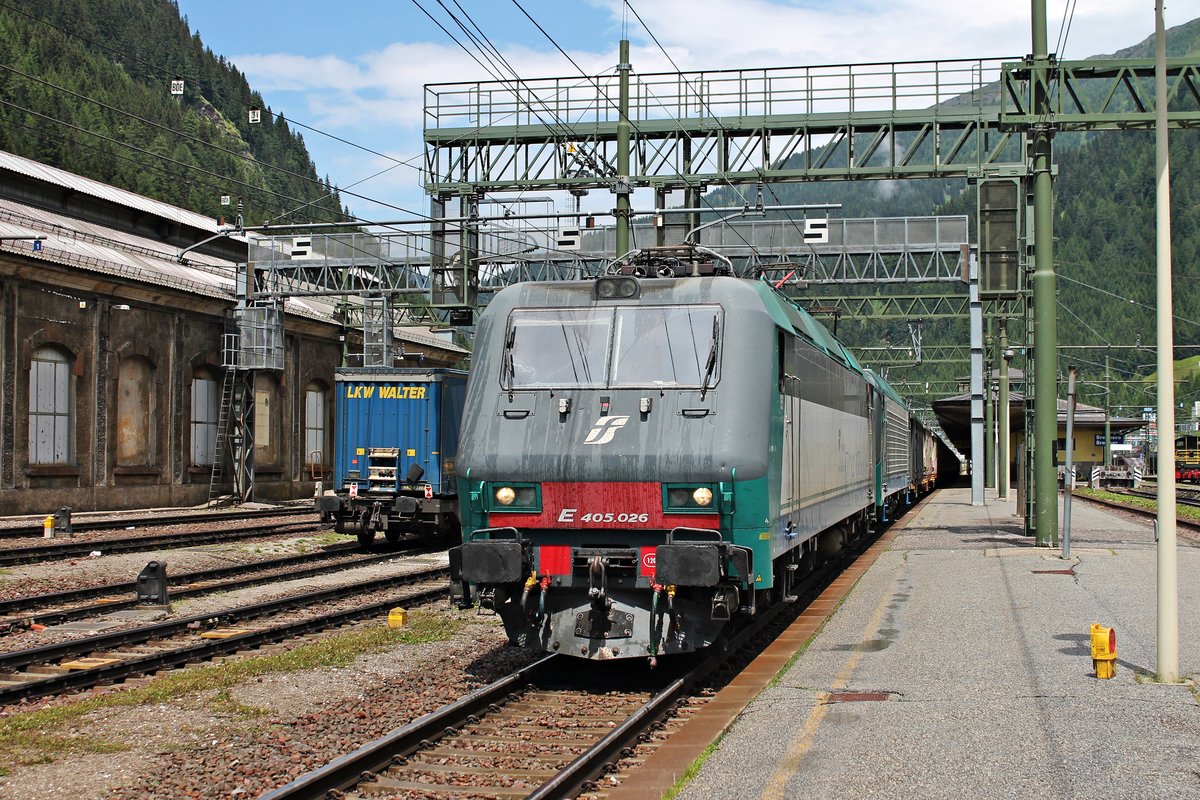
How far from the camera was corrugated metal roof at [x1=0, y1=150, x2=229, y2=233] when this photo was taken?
45.8 m

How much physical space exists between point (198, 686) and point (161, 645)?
2443 millimetres

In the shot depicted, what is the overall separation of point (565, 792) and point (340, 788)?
1.26m

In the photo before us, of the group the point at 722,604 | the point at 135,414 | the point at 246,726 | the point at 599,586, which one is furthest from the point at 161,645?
the point at 135,414

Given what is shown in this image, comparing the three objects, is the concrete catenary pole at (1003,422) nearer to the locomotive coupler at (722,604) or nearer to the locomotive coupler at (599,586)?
the locomotive coupler at (722,604)

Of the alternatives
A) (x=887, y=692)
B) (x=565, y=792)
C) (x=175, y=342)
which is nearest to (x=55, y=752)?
(x=565, y=792)

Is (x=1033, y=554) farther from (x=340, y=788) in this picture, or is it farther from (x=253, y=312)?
(x=253, y=312)

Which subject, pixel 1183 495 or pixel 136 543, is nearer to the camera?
pixel 136 543

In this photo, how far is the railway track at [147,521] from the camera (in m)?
24.5

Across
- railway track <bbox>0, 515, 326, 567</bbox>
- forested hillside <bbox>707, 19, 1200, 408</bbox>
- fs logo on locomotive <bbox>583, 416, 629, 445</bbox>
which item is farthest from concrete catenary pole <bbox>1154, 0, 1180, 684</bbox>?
forested hillside <bbox>707, 19, 1200, 408</bbox>

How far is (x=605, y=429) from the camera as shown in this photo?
31.9 feet

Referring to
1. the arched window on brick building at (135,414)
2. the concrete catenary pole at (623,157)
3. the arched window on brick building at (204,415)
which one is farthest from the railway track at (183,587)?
the arched window on brick building at (204,415)

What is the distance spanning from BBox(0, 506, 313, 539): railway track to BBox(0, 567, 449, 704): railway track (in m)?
11.9

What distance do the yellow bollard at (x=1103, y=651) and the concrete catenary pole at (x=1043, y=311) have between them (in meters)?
12.1

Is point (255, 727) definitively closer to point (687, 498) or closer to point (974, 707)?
point (687, 498)
